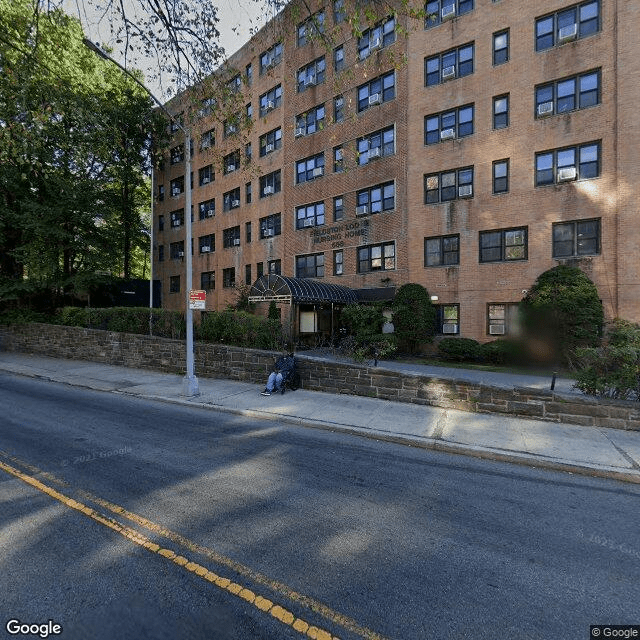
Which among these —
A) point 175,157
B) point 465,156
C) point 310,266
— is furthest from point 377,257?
point 175,157

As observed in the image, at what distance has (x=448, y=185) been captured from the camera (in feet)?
65.8

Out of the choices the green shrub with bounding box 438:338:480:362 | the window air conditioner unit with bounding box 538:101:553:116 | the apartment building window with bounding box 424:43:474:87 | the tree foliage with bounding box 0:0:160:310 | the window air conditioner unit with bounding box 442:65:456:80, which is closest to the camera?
the window air conditioner unit with bounding box 538:101:553:116

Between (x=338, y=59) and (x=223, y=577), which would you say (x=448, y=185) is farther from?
(x=223, y=577)

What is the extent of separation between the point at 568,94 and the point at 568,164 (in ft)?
11.1

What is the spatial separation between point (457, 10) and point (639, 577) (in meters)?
25.4

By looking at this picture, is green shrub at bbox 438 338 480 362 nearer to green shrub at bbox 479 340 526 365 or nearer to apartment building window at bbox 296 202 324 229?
green shrub at bbox 479 340 526 365

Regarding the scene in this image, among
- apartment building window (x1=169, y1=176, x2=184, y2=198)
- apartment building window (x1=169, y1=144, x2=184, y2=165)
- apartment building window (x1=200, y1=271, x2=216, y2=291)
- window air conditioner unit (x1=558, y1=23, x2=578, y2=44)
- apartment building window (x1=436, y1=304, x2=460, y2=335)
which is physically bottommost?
apartment building window (x1=436, y1=304, x2=460, y2=335)

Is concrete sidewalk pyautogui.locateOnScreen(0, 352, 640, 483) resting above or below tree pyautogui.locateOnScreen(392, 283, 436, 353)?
below

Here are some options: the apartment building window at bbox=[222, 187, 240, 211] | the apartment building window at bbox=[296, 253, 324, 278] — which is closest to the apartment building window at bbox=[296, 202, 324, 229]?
the apartment building window at bbox=[296, 253, 324, 278]

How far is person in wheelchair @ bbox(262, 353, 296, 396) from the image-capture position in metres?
10.8

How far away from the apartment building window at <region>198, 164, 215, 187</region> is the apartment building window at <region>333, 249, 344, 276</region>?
49.7 feet

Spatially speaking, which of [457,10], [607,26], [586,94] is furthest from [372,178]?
[607,26]

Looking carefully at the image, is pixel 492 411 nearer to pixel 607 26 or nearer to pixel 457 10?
pixel 607 26

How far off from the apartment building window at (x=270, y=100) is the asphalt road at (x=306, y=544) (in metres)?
27.6
